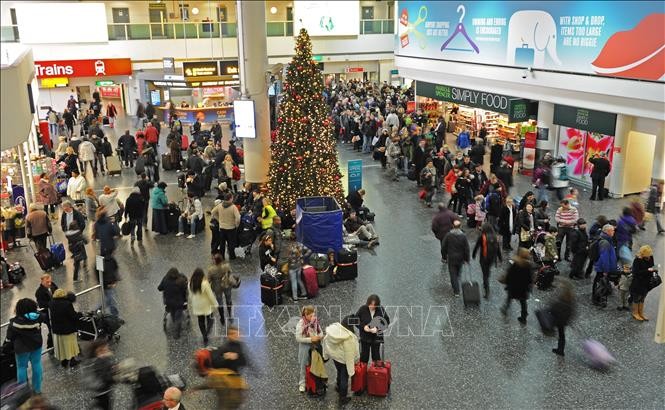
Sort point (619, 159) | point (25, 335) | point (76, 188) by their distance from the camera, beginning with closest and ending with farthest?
point (25, 335) < point (76, 188) < point (619, 159)

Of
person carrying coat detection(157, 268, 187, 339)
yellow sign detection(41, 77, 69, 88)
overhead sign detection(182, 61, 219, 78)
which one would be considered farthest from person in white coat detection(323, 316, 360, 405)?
yellow sign detection(41, 77, 69, 88)

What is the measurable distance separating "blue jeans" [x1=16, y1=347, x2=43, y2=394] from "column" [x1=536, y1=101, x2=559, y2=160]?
50.3ft

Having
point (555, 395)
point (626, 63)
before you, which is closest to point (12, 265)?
point (555, 395)

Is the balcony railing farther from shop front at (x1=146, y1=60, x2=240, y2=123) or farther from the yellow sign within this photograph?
the yellow sign

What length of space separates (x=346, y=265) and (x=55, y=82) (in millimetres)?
24210

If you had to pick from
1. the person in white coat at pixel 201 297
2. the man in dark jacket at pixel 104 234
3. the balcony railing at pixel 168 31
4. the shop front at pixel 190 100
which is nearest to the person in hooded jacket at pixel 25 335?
the person in white coat at pixel 201 297

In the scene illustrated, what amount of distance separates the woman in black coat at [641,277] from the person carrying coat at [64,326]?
819cm

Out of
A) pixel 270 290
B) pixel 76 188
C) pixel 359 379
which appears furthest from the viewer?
pixel 76 188

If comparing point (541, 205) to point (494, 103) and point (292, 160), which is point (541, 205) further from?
point (494, 103)

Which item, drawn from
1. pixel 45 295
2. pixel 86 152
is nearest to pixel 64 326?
pixel 45 295

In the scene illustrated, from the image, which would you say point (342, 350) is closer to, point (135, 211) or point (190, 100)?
point (135, 211)

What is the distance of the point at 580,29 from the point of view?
16.1 m

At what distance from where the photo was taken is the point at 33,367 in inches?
308

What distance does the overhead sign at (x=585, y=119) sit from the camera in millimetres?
15945
